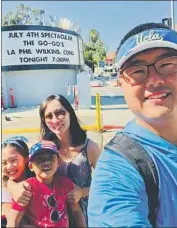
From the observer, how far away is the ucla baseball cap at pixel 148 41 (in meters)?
1.02

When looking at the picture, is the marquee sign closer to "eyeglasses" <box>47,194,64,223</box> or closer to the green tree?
the green tree

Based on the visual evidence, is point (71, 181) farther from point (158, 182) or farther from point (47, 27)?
point (47, 27)

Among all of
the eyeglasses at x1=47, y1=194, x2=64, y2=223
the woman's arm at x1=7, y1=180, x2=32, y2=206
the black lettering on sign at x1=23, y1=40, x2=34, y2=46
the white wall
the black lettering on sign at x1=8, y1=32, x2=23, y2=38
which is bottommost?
the eyeglasses at x1=47, y1=194, x2=64, y2=223

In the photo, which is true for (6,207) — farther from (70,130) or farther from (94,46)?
(94,46)

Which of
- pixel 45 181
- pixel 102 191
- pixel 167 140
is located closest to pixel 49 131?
pixel 45 181

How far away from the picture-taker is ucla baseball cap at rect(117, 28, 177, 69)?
Result: 1022 millimetres

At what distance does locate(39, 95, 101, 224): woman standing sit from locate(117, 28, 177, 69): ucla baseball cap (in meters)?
1.05

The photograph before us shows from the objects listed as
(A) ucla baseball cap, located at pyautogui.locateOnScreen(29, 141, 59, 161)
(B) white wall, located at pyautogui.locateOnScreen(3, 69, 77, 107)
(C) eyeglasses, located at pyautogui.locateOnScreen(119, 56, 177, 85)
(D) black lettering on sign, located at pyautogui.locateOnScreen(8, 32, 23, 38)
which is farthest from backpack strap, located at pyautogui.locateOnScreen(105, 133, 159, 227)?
(B) white wall, located at pyautogui.locateOnScreen(3, 69, 77, 107)

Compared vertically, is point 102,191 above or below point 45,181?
above

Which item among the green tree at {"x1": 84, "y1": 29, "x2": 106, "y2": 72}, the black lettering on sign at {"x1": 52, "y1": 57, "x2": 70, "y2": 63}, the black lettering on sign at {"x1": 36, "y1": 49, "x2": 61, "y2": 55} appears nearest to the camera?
the green tree at {"x1": 84, "y1": 29, "x2": 106, "y2": 72}

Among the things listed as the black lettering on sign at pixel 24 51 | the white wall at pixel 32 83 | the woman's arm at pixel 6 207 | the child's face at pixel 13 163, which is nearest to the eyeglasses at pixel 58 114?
the child's face at pixel 13 163

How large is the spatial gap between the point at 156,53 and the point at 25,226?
56.1 inches

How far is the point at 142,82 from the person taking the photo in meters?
1.06

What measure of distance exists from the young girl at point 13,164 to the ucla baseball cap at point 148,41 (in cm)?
115
